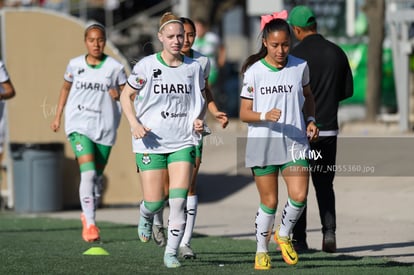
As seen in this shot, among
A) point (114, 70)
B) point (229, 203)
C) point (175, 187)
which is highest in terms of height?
point (114, 70)

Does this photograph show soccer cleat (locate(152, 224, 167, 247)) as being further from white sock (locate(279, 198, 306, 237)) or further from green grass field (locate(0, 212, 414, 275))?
white sock (locate(279, 198, 306, 237))

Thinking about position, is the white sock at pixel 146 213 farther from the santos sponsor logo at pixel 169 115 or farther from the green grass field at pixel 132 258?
the santos sponsor logo at pixel 169 115

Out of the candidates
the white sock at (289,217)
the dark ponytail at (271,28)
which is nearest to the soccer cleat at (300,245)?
the white sock at (289,217)

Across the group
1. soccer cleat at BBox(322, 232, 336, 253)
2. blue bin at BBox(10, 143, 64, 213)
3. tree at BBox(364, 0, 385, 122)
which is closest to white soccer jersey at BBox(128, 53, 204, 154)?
soccer cleat at BBox(322, 232, 336, 253)

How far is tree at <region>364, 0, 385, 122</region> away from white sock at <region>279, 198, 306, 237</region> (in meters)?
12.7

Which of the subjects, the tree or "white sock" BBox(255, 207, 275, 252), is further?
the tree

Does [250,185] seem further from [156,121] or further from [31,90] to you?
[156,121]

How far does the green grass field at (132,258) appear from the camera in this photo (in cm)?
928

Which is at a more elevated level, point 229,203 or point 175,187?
point 175,187

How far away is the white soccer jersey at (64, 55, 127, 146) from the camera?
12.3m

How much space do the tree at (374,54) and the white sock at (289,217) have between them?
1271cm

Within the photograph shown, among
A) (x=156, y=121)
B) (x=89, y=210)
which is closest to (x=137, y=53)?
(x=89, y=210)

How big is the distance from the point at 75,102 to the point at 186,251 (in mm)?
2690

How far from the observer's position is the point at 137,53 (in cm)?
2995
